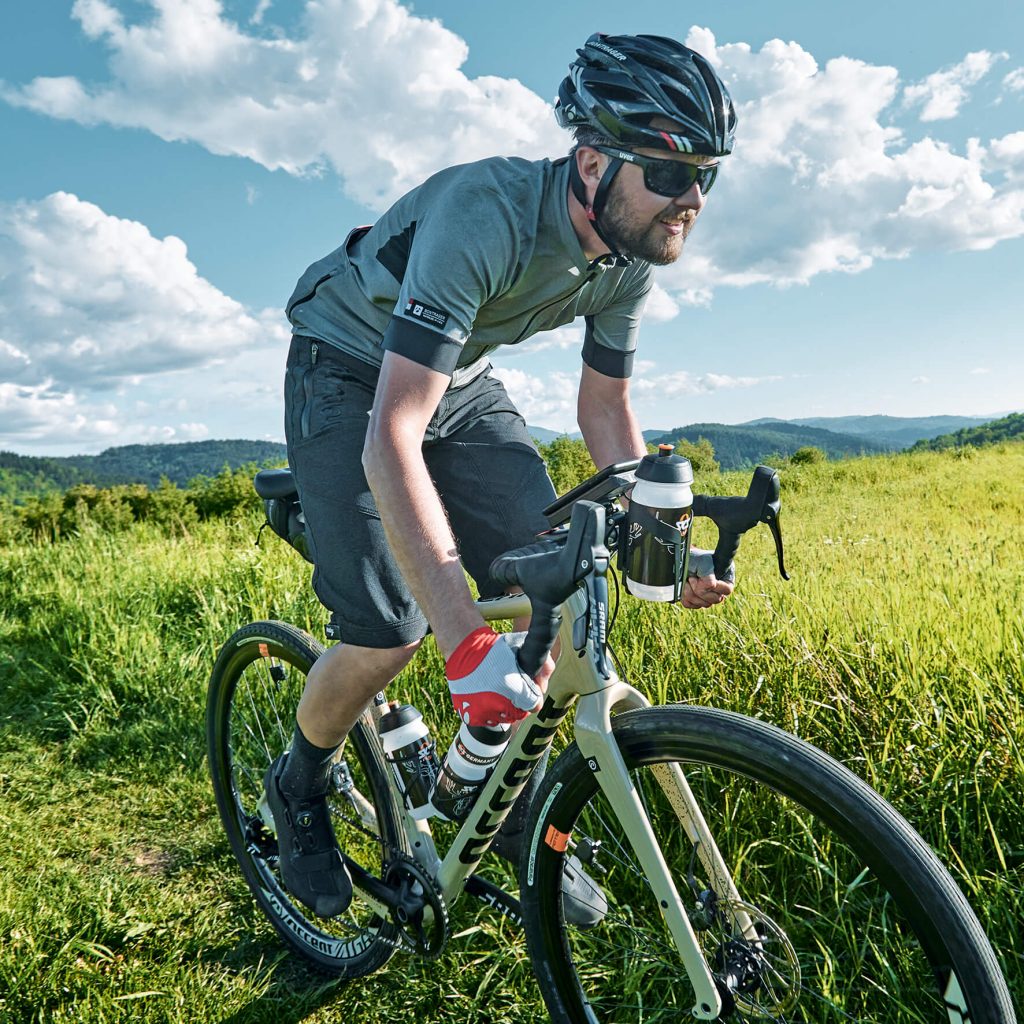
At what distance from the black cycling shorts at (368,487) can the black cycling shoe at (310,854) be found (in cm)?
82

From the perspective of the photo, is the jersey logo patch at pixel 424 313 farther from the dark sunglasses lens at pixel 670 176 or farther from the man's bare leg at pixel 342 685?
the man's bare leg at pixel 342 685

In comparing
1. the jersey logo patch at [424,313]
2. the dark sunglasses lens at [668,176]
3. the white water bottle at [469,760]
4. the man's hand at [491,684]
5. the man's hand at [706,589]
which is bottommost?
the white water bottle at [469,760]

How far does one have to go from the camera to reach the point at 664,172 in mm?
2227

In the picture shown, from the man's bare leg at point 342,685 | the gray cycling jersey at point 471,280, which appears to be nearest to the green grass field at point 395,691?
the man's bare leg at point 342,685

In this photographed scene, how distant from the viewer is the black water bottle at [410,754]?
2.70 m

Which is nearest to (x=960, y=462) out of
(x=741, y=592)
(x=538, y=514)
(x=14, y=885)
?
(x=741, y=592)

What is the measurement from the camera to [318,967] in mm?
2920

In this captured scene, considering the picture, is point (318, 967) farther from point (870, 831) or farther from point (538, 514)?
point (870, 831)

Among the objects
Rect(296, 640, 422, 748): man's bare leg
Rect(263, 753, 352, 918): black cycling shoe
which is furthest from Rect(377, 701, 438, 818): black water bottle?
Rect(263, 753, 352, 918): black cycling shoe

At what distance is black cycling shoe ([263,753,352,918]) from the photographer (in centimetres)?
275

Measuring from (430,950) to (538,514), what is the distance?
1437 mm

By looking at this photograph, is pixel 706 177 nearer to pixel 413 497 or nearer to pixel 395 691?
pixel 413 497

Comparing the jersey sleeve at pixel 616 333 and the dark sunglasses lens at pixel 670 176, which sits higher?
the dark sunglasses lens at pixel 670 176

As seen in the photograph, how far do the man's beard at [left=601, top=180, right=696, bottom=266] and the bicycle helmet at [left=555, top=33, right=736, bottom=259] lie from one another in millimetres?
25
